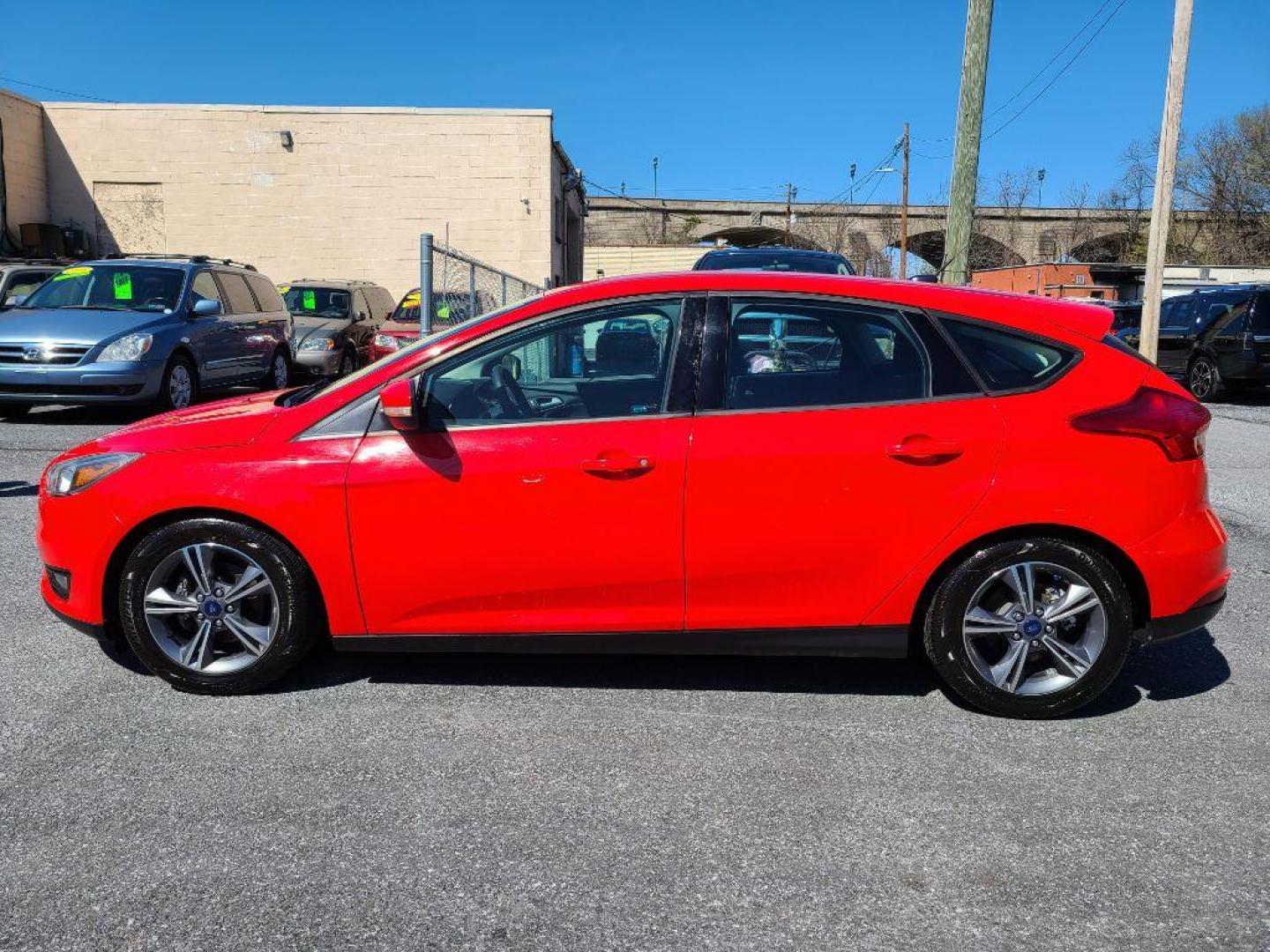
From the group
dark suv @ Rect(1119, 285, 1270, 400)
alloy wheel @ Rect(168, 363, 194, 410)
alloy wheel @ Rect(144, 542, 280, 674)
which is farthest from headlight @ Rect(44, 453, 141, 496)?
dark suv @ Rect(1119, 285, 1270, 400)

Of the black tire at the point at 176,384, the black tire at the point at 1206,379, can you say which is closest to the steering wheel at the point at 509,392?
the black tire at the point at 176,384

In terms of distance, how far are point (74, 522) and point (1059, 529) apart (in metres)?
3.50

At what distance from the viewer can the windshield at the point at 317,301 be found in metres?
19.0

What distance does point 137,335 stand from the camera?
11.2m

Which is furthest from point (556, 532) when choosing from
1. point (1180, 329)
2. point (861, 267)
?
point (861, 267)

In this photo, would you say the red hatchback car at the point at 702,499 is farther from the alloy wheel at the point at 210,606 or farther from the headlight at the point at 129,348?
the headlight at the point at 129,348

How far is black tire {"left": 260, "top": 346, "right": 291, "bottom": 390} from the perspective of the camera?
568 inches

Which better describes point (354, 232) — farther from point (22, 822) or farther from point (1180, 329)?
point (22, 822)

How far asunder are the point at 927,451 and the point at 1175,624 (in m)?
1.07

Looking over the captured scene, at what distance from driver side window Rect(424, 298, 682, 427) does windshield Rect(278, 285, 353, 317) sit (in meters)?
15.8

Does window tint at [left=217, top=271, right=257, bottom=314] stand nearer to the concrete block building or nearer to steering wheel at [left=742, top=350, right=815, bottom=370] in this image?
steering wheel at [left=742, top=350, right=815, bottom=370]

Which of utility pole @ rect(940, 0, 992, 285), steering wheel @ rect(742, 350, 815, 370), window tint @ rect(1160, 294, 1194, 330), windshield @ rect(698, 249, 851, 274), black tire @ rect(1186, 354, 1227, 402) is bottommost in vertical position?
black tire @ rect(1186, 354, 1227, 402)

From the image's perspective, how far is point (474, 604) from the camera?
3.91 meters

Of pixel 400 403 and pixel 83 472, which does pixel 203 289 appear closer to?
pixel 83 472
